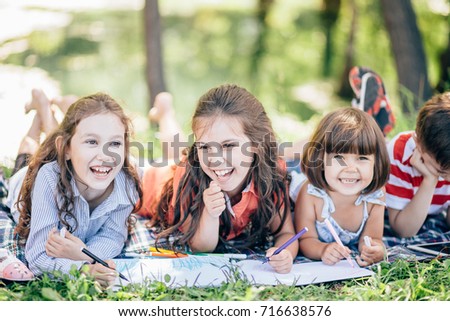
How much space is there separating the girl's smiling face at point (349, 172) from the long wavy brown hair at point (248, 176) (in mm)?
243

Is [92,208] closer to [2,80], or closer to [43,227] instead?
[43,227]

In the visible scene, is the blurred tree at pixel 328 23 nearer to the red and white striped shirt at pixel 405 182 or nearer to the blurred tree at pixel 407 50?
the blurred tree at pixel 407 50

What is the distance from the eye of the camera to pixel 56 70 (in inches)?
271

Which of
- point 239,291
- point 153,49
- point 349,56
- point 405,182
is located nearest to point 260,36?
point 349,56

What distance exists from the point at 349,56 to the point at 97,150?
481 cm

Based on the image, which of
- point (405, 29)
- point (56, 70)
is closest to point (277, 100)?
point (405, 29)

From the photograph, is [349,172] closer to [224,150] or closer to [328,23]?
[224,150]

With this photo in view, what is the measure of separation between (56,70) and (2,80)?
0.69m

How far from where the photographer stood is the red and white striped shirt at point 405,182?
9.64 ft

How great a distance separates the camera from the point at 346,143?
2.60 m

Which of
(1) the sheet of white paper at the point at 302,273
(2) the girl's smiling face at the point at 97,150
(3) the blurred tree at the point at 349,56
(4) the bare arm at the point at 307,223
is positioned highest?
(3) the blurred tree at the point at 349,56

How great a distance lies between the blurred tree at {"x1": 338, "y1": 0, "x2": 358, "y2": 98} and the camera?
663 centimetres

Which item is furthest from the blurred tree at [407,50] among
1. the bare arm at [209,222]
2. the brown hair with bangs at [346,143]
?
the bare arm at [209,222]

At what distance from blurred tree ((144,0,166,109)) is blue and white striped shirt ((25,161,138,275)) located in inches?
92.7
